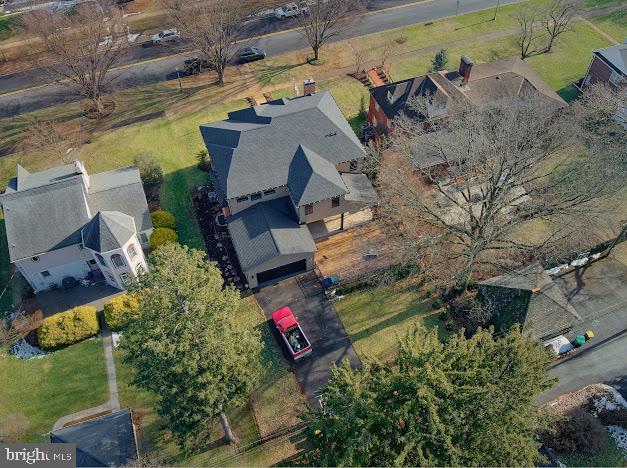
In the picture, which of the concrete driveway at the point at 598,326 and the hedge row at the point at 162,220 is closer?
the concrete driveway at the point at 598,326

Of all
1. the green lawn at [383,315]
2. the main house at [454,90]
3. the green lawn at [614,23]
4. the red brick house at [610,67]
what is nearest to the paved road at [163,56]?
the green lawn at [614,23]

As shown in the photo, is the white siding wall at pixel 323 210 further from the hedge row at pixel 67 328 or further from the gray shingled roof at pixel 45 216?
the hedge row at pixel 67 328

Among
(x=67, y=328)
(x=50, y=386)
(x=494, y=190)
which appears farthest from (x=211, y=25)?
(x=50, y=386)

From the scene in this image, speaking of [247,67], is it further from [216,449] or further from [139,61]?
[216,449]

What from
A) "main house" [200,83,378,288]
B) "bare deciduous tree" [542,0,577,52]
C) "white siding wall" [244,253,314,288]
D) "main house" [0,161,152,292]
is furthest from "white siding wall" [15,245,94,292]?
"bare deciduous tree" [542,0,577,52]

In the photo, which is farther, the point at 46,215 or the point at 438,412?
the point at 46,215

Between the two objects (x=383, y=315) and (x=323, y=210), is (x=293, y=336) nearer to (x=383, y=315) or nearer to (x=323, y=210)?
(x=383, y=315)

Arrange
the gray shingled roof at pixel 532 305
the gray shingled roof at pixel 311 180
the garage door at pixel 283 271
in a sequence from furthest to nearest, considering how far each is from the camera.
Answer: the garage door at pixel 283 271, the gray shingled roof at pixel 311 180, the gray shingled roof at pixel 532 305
